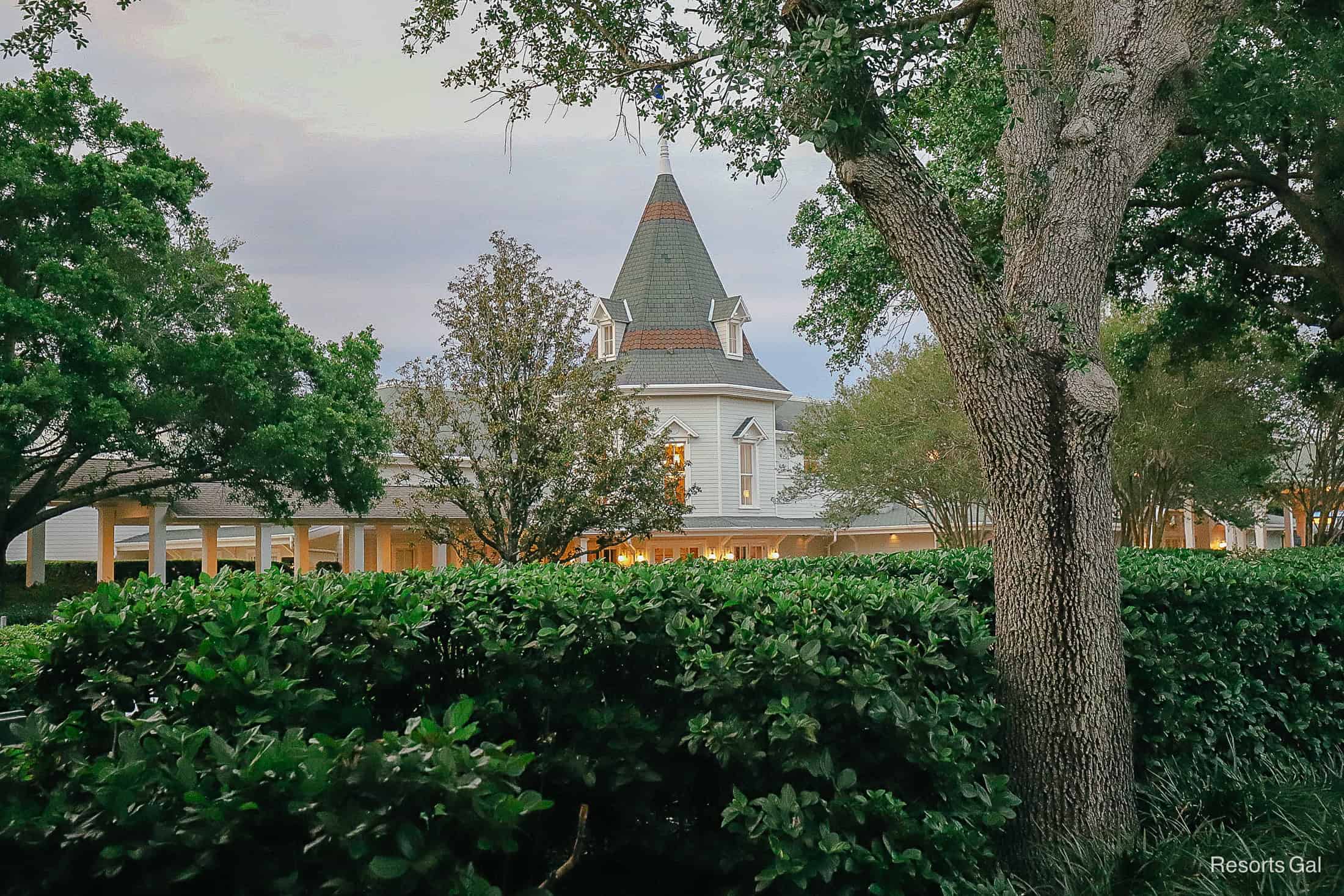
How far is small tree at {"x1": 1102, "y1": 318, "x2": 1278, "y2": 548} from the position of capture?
2138cm

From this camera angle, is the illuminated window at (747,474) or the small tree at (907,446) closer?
the small tree at (907,446)

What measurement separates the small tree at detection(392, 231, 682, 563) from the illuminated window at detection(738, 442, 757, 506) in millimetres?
16413

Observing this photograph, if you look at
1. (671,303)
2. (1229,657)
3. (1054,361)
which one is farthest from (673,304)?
(1054,361)

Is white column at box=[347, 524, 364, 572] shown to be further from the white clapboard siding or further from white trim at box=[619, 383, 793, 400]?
the white clapboard siding

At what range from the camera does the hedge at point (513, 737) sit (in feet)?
8.17

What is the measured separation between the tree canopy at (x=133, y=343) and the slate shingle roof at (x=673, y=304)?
12.9 m

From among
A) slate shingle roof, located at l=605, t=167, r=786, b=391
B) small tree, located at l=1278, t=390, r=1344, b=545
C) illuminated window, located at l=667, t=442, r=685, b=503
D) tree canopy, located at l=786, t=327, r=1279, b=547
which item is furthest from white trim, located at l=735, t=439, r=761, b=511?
small tree, located at l=1278, t=390, r=1344, b=545

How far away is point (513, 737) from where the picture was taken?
4.26 meters

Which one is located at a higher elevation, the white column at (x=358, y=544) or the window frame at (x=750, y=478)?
the window frame at (x=750, y=478)

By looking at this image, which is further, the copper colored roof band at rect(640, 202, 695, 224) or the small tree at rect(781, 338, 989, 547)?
the copper colored roof band at rect(640, 202, 695, 224)

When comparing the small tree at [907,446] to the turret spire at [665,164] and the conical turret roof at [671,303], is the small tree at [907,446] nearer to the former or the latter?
the conical turret roof at [671,303]

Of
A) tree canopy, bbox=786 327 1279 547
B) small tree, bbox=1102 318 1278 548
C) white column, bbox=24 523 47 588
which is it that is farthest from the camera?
white column, bbox=24 523 47 588

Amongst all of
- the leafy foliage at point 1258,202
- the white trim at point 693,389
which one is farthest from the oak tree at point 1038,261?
the white trim at point 693,389

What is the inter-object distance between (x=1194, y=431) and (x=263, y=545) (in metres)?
22.5
